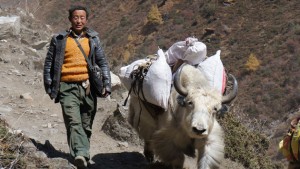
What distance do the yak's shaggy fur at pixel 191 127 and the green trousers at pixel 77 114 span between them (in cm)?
71

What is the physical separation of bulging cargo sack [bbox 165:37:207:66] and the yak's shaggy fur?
0.26 metres

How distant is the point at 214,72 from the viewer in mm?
4824

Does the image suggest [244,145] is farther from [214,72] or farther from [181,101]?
[181,101]

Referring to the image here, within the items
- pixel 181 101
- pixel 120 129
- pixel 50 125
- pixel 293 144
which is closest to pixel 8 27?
pixel 50 125

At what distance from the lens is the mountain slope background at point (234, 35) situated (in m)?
26.2

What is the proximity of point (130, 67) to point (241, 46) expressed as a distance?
2789cm

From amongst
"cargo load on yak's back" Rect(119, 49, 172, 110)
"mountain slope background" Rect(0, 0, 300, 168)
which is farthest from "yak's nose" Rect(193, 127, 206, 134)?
"mountain slope background" Rect(0, 0, 300, 168)

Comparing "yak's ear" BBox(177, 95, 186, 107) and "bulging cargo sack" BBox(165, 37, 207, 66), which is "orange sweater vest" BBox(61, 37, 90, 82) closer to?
"yak's ear" BBox(177, 95, 186, 107)

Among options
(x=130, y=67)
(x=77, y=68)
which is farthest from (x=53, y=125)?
(x=77, y=68)

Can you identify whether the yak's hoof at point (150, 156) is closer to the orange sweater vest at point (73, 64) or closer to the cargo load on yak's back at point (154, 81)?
the cargo load on yak's back at point (154, 81)

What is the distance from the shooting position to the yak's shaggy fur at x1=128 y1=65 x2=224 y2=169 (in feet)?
13.4

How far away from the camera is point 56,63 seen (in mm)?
4215

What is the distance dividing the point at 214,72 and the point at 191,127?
1.02 metres

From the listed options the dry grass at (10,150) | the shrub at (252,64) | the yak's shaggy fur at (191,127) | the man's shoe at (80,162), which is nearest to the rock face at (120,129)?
the yak's shaggy fur at (191,127)
